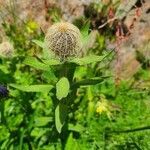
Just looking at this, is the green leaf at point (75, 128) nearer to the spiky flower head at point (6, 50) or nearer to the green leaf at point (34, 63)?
the green leaf at point (34, 63)

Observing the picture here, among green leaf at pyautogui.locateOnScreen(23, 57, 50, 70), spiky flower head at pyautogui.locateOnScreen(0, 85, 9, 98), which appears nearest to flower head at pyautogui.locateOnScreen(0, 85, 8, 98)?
spiky flower head at pyautogui.locateOnScreen(0, 85, 9, 98)

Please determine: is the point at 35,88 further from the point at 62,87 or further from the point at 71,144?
the point at 71,144

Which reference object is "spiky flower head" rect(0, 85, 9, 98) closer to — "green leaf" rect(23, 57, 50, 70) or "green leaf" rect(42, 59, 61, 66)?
"green leaf" rect(23, 57, 50, 70)

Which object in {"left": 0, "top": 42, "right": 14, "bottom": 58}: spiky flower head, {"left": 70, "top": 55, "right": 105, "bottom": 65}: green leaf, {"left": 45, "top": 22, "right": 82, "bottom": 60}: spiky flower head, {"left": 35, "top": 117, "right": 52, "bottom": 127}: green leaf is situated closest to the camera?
{"left": 45, "top": 22, "right": 82, "bottom": 60}: spiky flower head

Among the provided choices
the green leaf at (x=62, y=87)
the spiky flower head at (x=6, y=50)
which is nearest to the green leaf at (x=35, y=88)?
the green leaf at (x=62, y=87)

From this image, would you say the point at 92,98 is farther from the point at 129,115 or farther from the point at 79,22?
the point at 79,22

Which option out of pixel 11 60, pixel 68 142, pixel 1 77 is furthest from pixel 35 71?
pixel 68 142
